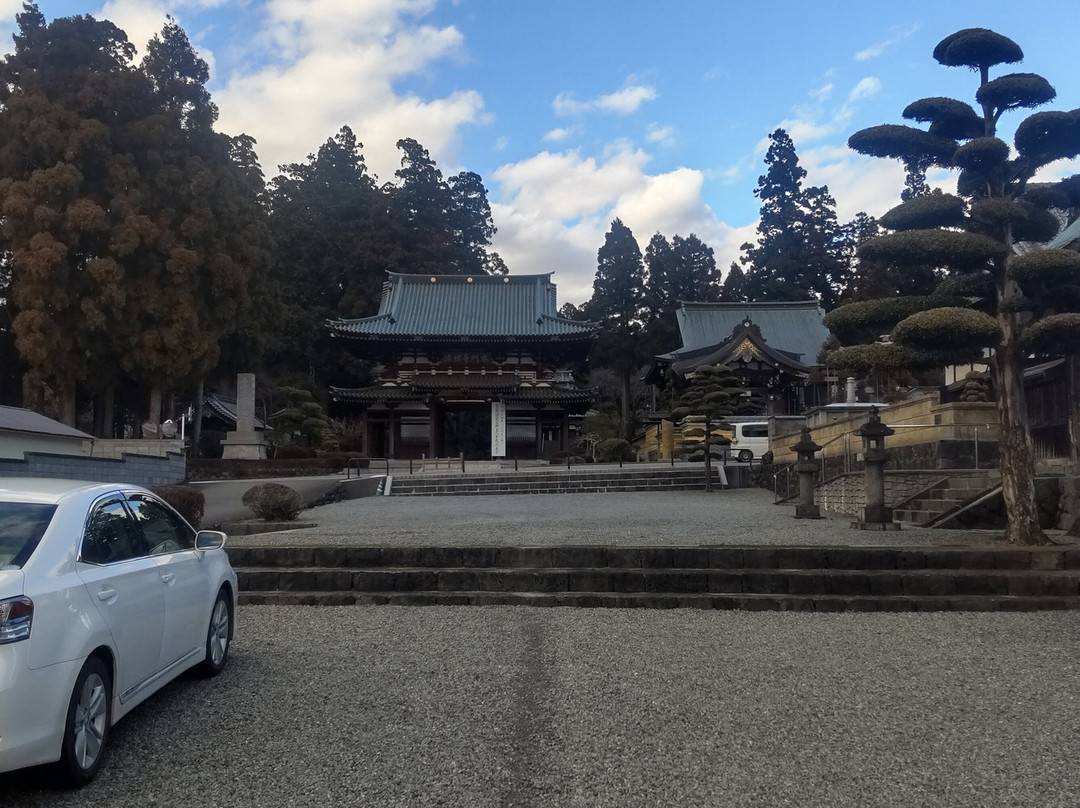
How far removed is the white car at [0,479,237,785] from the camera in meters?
2.83

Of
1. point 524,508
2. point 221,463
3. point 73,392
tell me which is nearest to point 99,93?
point 73,392

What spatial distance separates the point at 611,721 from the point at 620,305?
46495 millimetres

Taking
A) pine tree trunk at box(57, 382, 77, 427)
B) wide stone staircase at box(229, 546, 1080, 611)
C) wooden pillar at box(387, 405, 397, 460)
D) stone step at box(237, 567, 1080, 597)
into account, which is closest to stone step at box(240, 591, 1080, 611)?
wide stone staircase at box(229, 546, 1080, 611)

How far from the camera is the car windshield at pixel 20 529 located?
10.2 feet

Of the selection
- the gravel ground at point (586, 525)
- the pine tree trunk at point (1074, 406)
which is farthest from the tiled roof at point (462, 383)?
the pine tree trunk at point (1074, 406)

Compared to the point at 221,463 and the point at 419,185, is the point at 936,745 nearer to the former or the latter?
the point at 221,463

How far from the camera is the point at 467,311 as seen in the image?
38.9 metres

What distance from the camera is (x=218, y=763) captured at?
345 centimetres

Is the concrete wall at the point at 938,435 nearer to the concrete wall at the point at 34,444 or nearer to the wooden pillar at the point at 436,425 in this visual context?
the concrete wall at the point at 34,444

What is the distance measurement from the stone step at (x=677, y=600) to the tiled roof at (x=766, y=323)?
3565cm

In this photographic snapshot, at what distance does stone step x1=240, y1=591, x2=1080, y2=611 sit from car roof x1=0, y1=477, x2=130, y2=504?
364cm

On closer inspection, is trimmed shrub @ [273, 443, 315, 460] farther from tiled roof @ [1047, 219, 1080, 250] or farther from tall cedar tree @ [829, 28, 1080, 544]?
tall cedar tree @ [829, 28, 1080, 544]

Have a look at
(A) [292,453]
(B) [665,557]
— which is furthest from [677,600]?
(A) [292,453]

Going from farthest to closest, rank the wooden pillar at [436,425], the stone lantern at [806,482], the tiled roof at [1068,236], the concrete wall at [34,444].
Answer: the wooden pillar at [436,425] < the concrete wall at [34,444] < the tiled roof at [1068,236] < the stone lantern at [806,482]
